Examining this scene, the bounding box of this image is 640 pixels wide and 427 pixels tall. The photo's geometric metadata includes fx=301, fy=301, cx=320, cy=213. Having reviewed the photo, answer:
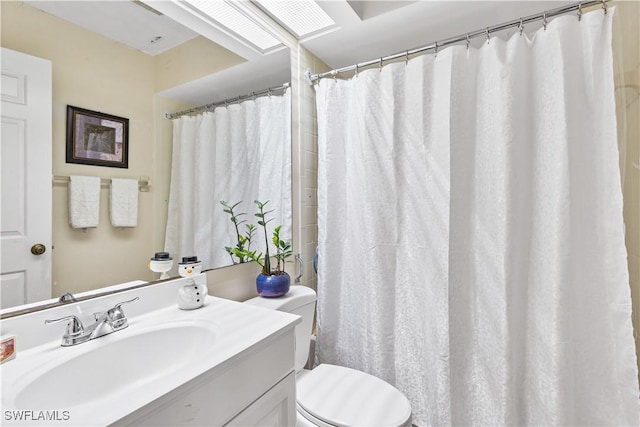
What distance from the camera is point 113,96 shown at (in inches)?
36.4

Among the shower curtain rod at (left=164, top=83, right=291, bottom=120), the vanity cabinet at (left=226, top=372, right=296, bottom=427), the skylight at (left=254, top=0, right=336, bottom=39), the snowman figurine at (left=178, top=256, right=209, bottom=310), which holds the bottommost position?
the vanity cabinet at (left=226, top=372, right=296, bottom=427)

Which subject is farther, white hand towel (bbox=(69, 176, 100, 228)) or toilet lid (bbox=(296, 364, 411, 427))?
toilet lid (bbox=(296, 364, 411, 427))

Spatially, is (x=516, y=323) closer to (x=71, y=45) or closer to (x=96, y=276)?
(x=96, y=276)

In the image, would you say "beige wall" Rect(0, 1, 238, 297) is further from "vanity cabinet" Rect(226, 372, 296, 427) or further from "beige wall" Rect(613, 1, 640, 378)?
"beige wall" Rect(613, 1, 640, 378)

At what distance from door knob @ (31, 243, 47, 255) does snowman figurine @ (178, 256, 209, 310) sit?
1.24 ft

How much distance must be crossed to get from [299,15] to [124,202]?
46.5 inches

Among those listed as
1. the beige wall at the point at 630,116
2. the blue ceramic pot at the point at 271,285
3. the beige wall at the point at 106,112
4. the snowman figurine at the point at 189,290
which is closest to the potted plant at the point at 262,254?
the blue ceramic pot at the point at 271,285

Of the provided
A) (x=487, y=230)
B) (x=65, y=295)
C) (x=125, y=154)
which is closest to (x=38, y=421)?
(x=65, y=295)

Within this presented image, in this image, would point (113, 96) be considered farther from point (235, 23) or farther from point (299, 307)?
point (299, 307)

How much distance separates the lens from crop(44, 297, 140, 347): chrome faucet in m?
0.79

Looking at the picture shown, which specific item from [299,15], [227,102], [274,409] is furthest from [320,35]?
[274,409]

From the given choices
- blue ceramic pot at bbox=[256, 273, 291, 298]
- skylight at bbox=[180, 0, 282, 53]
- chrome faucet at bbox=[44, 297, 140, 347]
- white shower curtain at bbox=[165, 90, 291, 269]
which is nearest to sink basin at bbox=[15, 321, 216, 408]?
chrome faucet at bbox=[44, 297, 140, 347]

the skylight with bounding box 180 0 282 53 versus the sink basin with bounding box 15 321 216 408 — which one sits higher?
the skylight with bounding box 180 0 282 53

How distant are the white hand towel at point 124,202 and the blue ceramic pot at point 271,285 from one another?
567mm
